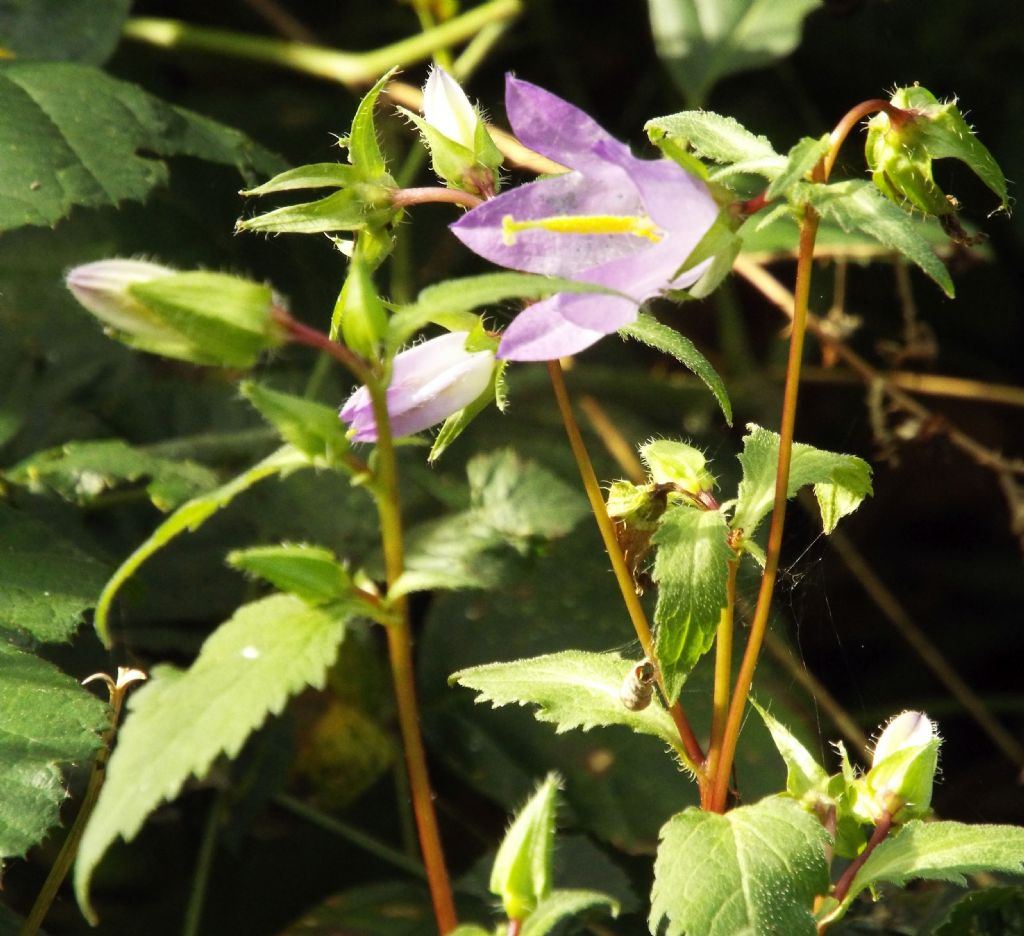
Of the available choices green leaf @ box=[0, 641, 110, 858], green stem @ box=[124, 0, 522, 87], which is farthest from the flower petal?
green stem @ box=[124, 0, 522, 87]

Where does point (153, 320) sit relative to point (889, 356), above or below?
above

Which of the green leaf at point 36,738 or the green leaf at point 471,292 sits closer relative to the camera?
the green leaf at point 471,292

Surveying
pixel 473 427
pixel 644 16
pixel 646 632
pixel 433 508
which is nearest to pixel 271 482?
pixel 433 508

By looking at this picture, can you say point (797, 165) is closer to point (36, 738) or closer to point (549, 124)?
point (549, 124)

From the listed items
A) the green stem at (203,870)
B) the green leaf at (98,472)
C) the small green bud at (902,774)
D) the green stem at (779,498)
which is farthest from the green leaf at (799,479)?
the green stem at (203,870)

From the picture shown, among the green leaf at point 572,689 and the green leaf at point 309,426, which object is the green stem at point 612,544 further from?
the green leaf at point 309,426

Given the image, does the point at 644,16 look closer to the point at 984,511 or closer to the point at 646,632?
the point at 984,511

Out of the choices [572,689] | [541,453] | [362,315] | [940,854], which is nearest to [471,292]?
[362,315]
